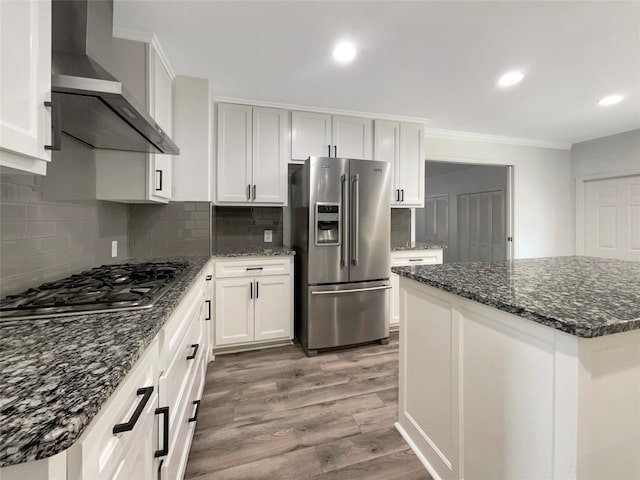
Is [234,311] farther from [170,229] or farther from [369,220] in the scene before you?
[369,220]

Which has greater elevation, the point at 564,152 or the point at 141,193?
the point at 564,152

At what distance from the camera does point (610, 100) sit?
111 inches

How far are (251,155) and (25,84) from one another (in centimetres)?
207

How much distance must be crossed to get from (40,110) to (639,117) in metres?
5.33

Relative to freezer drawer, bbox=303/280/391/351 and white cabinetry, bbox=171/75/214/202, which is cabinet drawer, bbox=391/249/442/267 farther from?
white cabinetry, bbox=171/75/214/202

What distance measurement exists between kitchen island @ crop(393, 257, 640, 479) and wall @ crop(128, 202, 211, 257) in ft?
6.08

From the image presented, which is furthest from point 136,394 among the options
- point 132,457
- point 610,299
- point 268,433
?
point 610,299

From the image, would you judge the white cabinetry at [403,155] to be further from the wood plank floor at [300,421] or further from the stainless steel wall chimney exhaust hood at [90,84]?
the stainless steel wall chimney exhaust hood at [90,84]

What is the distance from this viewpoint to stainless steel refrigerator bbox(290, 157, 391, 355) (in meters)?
2.55

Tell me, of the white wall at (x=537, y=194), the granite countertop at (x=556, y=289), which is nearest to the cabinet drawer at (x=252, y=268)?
the granite countertop at (x=556, y=289)

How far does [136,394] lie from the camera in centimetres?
72

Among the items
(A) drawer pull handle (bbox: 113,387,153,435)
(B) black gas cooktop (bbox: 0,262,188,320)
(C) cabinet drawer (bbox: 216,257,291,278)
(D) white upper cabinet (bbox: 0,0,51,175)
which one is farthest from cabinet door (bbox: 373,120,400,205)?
(A) drawer pull handle (bbox: 113,387,153,435)

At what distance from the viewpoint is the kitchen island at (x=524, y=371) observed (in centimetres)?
76

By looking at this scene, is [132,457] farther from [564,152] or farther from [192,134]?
[564,152]
